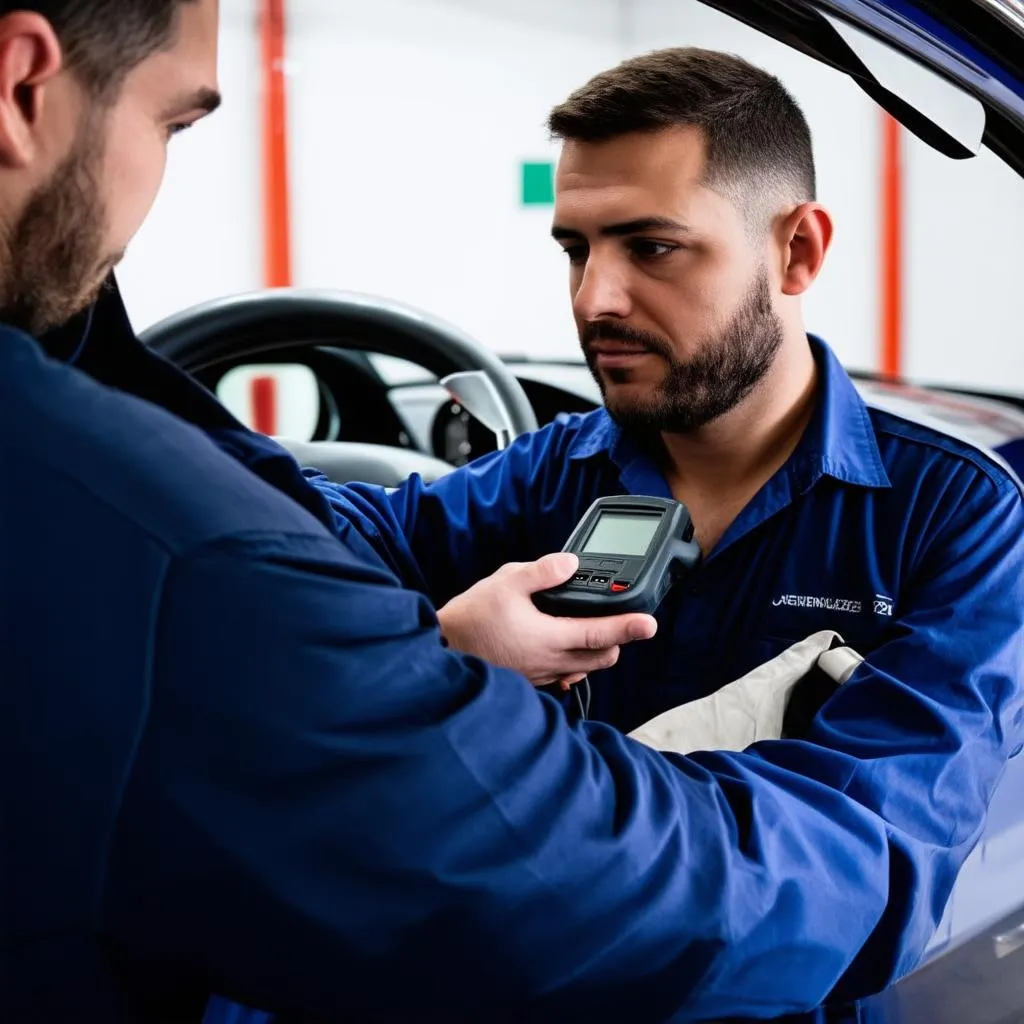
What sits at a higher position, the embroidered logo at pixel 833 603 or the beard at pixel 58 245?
the beard at pixel 58 245

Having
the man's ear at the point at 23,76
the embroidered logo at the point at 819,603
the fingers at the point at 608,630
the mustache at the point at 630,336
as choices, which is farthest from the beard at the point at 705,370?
the man's ear at the point at 23,76

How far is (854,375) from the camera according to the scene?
8.75 feet

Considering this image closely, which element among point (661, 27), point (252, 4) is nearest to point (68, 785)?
point (252, 4)

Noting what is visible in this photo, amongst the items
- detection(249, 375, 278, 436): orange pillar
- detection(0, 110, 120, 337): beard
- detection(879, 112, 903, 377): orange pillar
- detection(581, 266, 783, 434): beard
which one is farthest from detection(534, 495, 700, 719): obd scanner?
detection(879, 112, 903, 377): orange pillar

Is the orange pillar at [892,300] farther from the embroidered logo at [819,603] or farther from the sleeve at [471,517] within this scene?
the embroidered logo at [819,603]

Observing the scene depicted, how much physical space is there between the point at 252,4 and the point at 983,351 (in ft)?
12.9

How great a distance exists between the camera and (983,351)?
21.4ft

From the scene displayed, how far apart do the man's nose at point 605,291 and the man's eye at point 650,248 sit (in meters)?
0.03

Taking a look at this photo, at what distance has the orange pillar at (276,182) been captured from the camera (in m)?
5.02

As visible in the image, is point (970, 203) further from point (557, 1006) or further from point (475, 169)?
point (557, 1006)

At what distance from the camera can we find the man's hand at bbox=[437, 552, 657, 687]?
1.01 m

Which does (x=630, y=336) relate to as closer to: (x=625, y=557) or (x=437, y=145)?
(x=625, y=557)

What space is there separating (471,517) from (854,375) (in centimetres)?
144

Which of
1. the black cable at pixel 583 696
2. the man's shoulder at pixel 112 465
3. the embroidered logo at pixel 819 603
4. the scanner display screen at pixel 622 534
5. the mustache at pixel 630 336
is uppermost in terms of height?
the mustache at pixel 630 336
